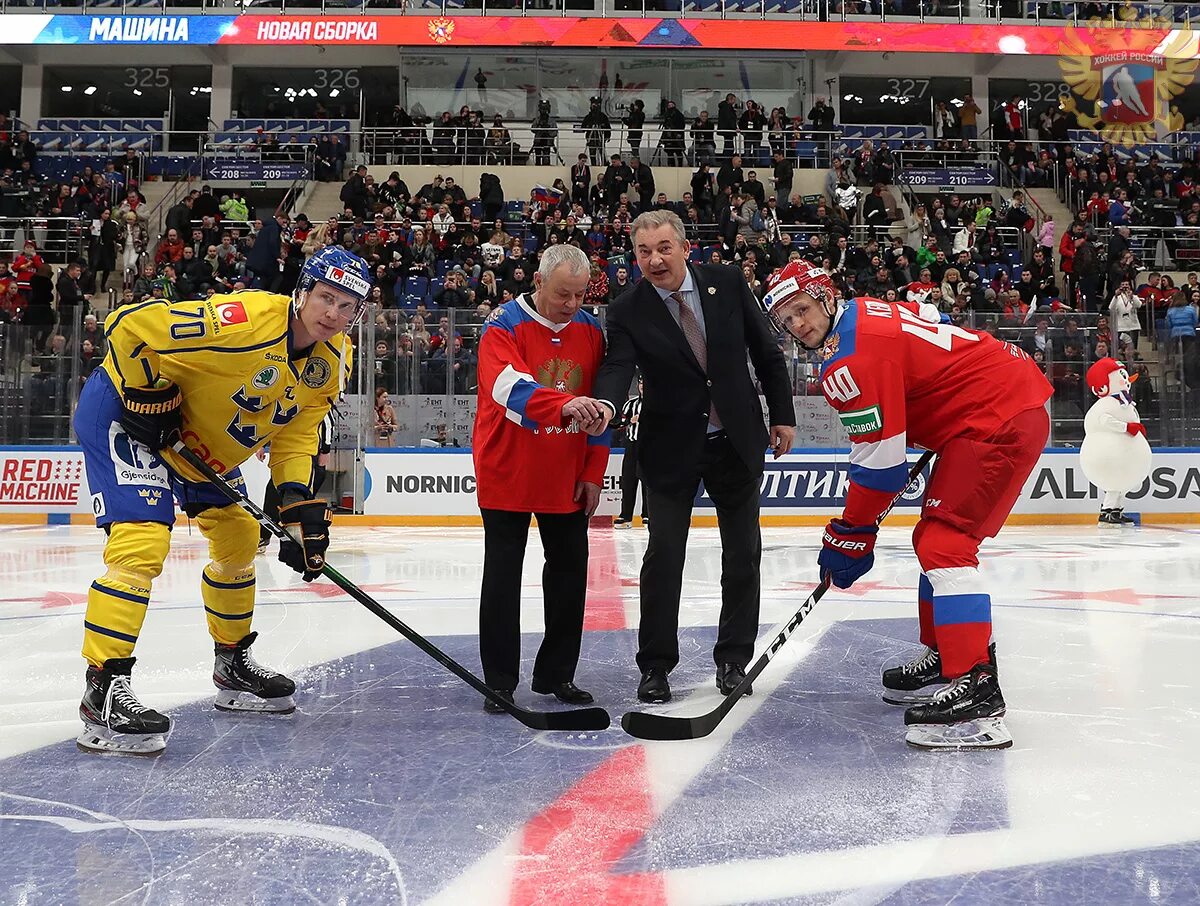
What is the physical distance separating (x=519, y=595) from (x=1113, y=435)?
8.32m

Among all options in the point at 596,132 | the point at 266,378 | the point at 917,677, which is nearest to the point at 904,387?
the point at 917,677

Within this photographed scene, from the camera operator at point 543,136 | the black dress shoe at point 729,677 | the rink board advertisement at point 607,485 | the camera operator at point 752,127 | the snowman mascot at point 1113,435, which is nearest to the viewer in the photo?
the black dress shoe at point 729,677

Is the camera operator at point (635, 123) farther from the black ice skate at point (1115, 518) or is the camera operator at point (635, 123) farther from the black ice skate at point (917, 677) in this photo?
the black ice skate at point (917, 677)

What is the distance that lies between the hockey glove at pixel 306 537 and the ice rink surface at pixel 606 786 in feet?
1.55

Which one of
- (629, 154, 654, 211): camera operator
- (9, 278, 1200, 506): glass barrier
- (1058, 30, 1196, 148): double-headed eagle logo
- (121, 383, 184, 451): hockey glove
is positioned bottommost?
(121, 383, 184, 451): hockey glove

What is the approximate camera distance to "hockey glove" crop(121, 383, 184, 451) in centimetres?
284

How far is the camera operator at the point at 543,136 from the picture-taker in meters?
20.1

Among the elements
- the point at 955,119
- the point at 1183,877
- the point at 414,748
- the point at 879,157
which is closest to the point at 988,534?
the point at 1183,877

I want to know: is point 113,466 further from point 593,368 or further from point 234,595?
point 593,368

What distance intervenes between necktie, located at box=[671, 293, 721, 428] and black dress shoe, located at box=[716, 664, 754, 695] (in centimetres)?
82

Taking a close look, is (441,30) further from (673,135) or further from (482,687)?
(482,687)

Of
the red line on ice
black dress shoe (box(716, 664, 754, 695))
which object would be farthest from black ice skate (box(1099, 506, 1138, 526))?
the red line on ice

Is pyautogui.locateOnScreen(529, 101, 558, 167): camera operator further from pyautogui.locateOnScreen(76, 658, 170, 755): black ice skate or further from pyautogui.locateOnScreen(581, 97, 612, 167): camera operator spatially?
pyautogui.locateOnScreen(76, 658, 170, 755): black ice skate

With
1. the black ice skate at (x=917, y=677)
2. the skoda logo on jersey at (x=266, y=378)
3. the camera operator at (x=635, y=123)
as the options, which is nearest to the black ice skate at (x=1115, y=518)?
the black ice skate at (x=917, y=677)
